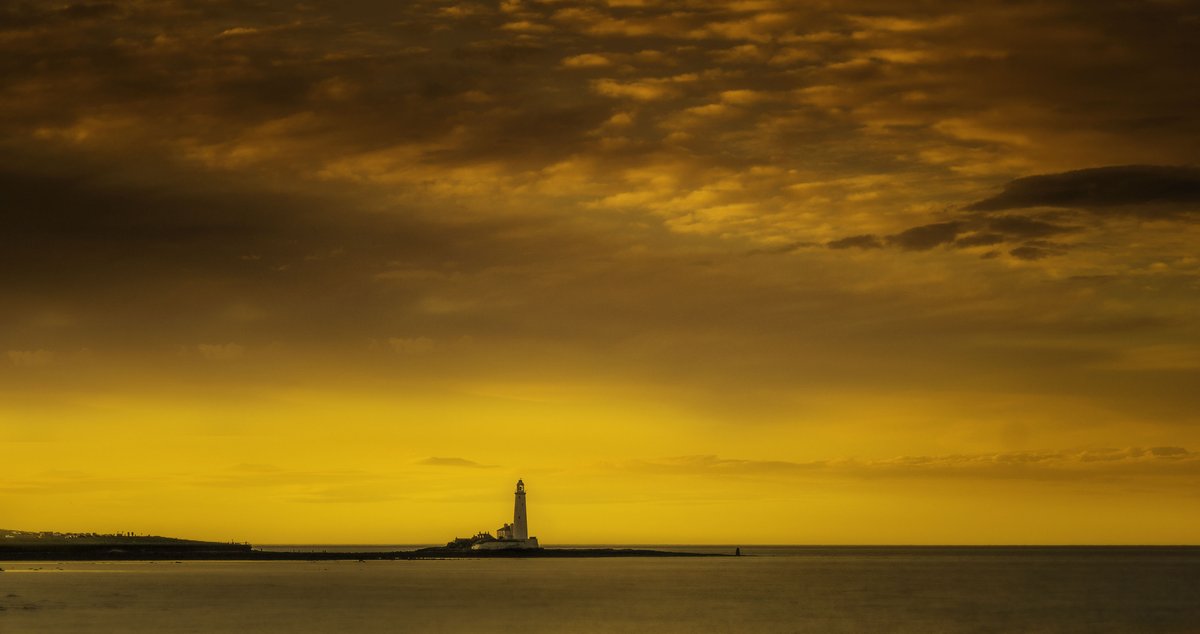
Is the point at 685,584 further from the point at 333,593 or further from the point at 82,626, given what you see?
the point at 82,626

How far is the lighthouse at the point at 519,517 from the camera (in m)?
155

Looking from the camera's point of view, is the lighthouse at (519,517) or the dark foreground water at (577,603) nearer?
the dark foreground water at (577,603)

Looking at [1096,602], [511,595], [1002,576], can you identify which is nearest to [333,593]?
[511,595]

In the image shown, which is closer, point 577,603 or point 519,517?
point 577,603

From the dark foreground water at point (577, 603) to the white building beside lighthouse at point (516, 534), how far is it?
14.0 metres

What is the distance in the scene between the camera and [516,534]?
166m

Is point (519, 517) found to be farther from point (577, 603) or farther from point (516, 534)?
point (577, 603)

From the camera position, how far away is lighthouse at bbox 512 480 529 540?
509 feet

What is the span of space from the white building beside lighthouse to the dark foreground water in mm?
13955

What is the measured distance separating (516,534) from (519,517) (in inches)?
233

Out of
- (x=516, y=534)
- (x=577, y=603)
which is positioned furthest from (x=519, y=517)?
(x=577, y=603)

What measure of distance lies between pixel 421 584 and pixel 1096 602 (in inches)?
2217

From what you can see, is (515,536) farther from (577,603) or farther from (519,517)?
(577,603)

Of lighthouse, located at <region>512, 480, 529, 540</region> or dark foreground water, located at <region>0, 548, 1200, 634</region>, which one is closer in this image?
dark foreground water, located at <region>0, 548, 1200, 634</region>
